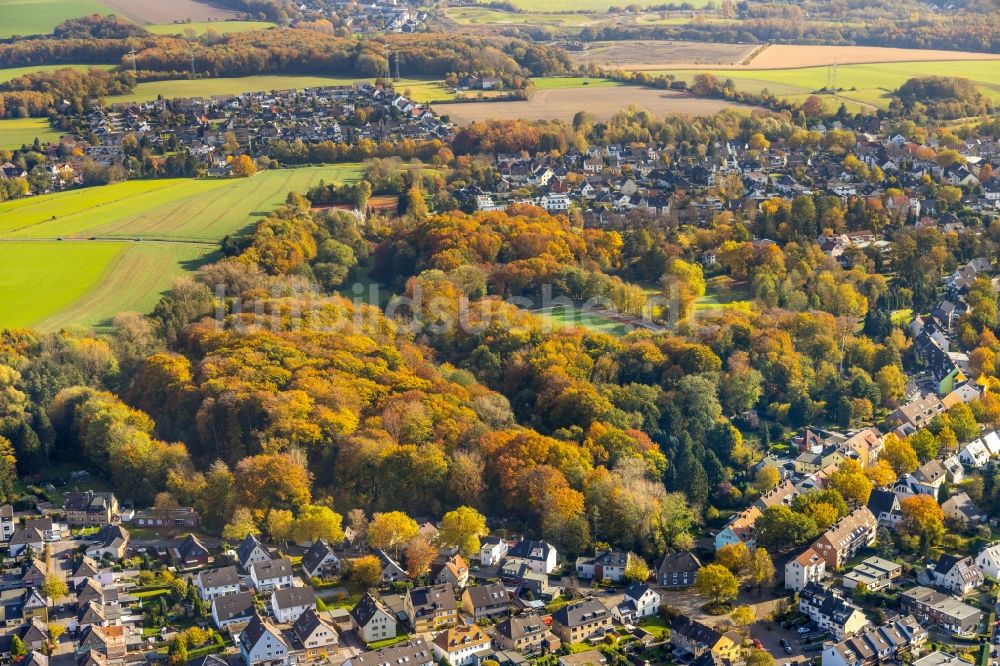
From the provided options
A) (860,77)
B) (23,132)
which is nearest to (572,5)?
(860,77)

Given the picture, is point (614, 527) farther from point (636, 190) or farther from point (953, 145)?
point (953, 145)

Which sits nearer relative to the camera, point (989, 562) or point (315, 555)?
point (989, 562)

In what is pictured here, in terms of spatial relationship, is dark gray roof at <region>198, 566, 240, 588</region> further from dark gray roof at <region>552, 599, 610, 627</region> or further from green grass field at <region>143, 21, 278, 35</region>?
green grass field at <region>143, 21, 278, 35</region>

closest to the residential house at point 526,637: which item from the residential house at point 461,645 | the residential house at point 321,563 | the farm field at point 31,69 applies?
the residential house at point 461,645

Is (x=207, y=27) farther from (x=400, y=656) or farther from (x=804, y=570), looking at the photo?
(x=400, y=656)

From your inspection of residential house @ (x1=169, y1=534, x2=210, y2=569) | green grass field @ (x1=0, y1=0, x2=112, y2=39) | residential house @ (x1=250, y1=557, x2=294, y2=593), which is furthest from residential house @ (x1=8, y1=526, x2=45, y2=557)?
green grass field @ (x1=0, y1=0, x2=112, y2=39)

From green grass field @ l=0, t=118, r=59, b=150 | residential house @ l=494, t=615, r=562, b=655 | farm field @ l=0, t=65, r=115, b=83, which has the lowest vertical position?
residential house @ l=494, t=615, r=562, b=655
